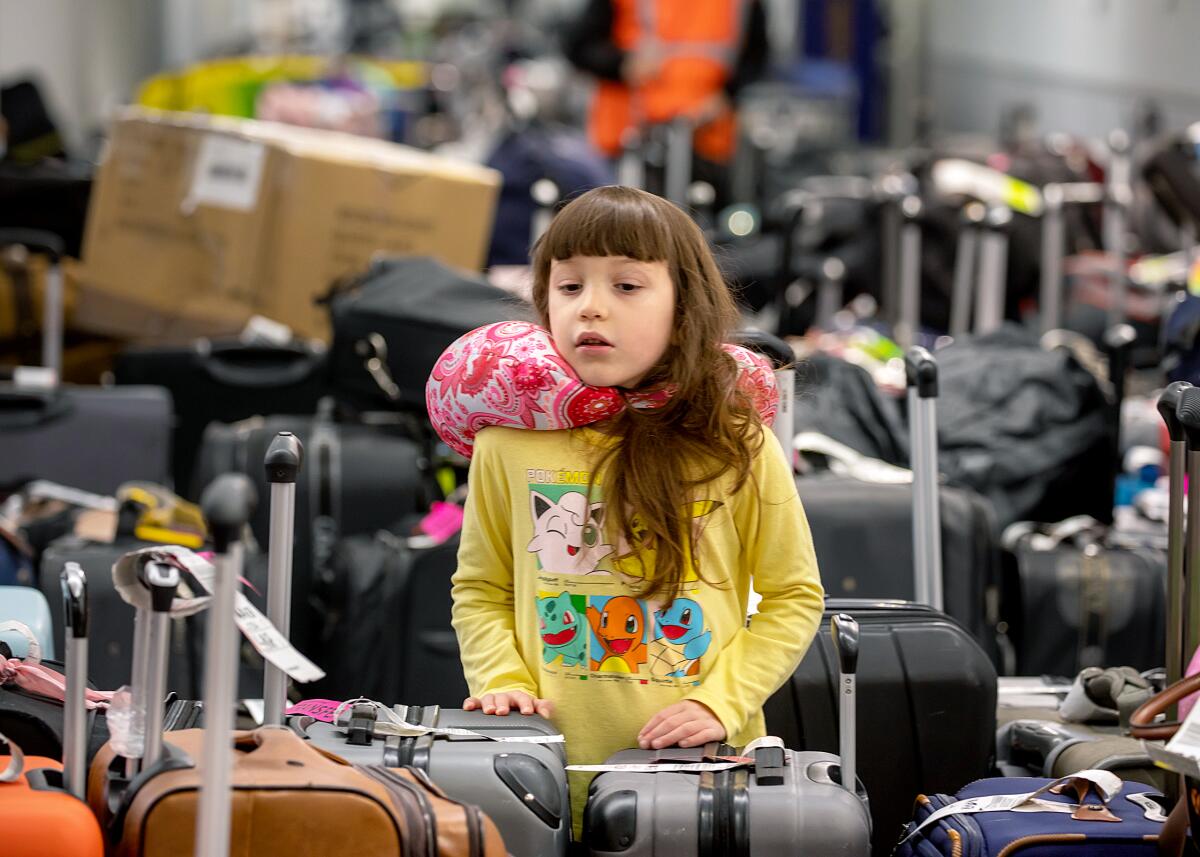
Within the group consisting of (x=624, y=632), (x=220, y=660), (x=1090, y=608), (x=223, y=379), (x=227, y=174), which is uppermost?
(x=220, y=660)

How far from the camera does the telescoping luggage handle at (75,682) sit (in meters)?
2.03

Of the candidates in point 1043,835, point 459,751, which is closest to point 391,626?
point 459,751

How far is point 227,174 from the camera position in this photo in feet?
17.4

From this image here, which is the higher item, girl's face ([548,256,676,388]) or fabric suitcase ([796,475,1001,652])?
girl's face ([548,256,676,388])

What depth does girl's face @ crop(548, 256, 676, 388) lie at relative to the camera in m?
2.33

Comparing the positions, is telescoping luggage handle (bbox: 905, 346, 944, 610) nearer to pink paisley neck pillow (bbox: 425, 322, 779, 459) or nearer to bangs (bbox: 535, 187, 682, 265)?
pink paisley neck pillow (bbox: 425, 322, 779, 459)

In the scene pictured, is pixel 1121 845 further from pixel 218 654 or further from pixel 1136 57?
pixel 1136 57

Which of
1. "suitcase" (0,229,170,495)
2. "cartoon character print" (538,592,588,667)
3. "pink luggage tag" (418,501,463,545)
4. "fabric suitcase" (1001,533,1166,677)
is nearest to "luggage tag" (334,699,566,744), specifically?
"cartoon character print" (538,592,588,667)

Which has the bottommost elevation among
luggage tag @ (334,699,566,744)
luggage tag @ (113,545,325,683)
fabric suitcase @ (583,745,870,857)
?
fabric suitcase @ (583,745,870,857)

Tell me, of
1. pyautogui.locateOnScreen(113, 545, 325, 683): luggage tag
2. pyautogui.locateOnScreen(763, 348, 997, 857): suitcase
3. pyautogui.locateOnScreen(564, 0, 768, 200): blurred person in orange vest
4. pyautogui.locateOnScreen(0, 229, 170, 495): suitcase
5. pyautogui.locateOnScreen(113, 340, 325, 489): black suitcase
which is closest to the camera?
pyautogui.locateOnScreen(113, 545, 325, 683): luggage tag

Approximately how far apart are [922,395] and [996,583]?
729 mm

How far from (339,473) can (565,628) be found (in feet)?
5.30

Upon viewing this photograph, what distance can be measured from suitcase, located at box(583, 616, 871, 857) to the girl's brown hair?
0.83ft

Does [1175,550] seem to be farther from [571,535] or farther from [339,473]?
[339,473]
